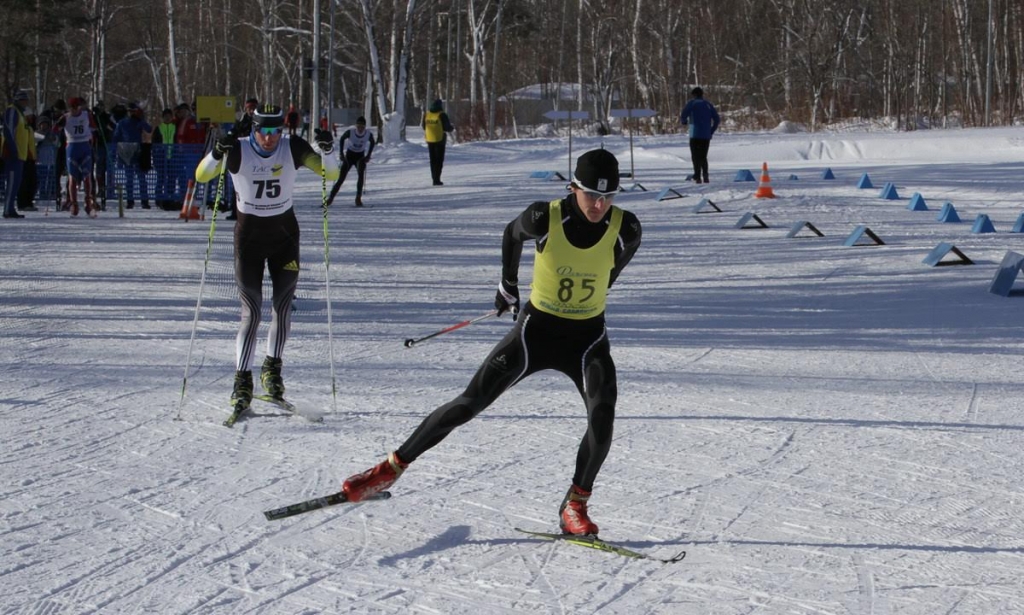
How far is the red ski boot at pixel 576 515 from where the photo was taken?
5.34 metres

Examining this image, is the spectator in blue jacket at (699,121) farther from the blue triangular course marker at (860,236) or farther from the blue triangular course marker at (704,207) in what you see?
the blue triangular course marker at (860,236)

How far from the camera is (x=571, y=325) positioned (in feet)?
17.5

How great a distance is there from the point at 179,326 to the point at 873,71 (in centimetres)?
4159

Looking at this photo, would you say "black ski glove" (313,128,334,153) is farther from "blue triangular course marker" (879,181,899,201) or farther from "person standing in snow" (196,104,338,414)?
"blue triangular course marker" (879,181,899,201)

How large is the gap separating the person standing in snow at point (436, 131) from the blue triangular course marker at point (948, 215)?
9163mm

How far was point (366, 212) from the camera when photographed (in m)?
20.5

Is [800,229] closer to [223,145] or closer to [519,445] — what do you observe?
[519,445]

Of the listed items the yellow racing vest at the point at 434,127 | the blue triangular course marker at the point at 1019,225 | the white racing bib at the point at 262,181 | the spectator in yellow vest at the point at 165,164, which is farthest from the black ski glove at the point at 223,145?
the yellow racing vest at the point at 434,127

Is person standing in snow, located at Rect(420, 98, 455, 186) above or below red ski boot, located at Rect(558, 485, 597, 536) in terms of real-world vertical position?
above

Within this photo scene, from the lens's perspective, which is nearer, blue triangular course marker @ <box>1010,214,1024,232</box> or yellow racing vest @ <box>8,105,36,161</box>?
blue triangular course marker @ <box>1010,214,1024,232</box>

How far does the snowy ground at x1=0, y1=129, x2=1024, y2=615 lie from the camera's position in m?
4.88

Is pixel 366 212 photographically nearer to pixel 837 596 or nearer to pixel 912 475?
pixel 912 475

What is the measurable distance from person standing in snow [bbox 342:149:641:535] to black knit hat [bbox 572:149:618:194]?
0.7 inches

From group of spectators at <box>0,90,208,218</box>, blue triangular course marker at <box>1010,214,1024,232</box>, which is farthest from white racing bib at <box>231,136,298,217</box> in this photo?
group of spectators at <box>0,90,208,218</box>
